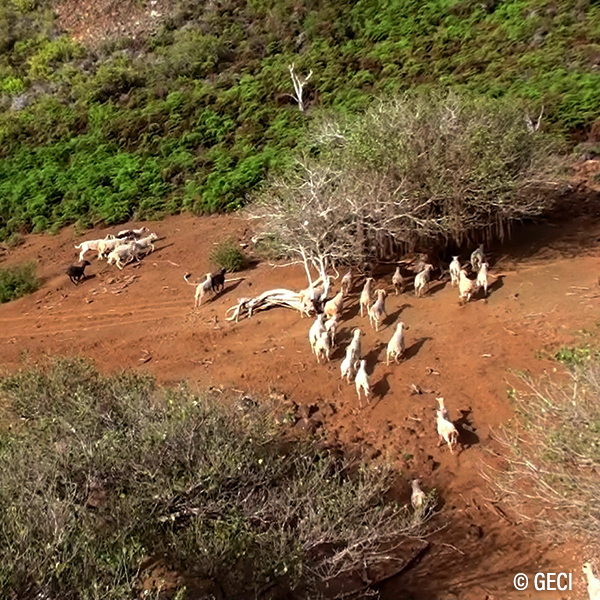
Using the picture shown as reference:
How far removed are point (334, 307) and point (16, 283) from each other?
392 inches

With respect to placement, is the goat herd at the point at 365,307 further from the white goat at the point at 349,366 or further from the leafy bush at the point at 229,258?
the leafy bush at the point at 229,258

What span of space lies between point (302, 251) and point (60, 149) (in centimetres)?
1907

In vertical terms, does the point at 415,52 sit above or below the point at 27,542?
below

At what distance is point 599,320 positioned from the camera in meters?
10.9

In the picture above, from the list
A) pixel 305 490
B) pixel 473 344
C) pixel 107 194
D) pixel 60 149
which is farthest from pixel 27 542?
pixel 60 149

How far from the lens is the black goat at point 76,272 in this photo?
56.7 ft

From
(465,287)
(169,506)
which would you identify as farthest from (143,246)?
(169,506)

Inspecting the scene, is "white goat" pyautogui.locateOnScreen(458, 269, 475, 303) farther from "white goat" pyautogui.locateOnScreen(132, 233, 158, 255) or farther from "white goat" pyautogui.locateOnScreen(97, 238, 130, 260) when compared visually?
"white goat" pyautogui.locateOnScreen(97, 238, 130, 260)

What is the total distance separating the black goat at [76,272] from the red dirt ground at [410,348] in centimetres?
25

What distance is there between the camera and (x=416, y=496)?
7.79 metres

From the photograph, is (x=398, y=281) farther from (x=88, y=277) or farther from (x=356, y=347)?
(x=88, y=277)

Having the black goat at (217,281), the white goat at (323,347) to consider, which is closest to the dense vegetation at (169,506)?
the white goat at (323,347)

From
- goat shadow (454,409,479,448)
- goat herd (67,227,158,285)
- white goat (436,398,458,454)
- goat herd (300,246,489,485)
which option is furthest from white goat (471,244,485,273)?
goat herd (67,227,158,285)

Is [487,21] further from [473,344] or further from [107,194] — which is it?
[473,344]
